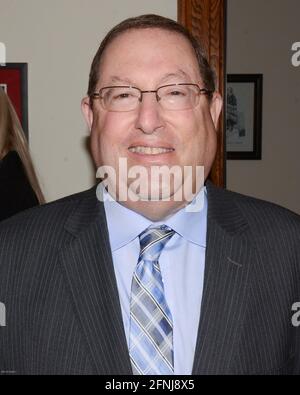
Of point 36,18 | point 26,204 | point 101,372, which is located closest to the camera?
point 101,372

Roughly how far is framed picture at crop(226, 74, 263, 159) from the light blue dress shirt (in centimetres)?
246

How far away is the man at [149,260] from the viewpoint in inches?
42.1

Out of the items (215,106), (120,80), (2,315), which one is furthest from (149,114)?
(2,315)

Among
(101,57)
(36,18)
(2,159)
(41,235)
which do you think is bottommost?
(41,235)

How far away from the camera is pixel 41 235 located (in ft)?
3.84

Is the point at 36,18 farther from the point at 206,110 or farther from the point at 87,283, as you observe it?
the point at 87,283

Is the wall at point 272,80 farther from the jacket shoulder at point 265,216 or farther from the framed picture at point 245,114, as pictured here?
the jacket shoulder at point 265,216

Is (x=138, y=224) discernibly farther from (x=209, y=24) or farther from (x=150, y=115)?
(x=209, y=24)

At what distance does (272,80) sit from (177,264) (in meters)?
2.66

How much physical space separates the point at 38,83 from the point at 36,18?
222mm

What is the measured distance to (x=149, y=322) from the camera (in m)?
1.08

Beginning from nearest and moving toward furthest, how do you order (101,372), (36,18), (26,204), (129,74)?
(101,372) < (129,74) < (26,204) < (36,18)

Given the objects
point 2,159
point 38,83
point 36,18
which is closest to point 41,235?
point 2,159
